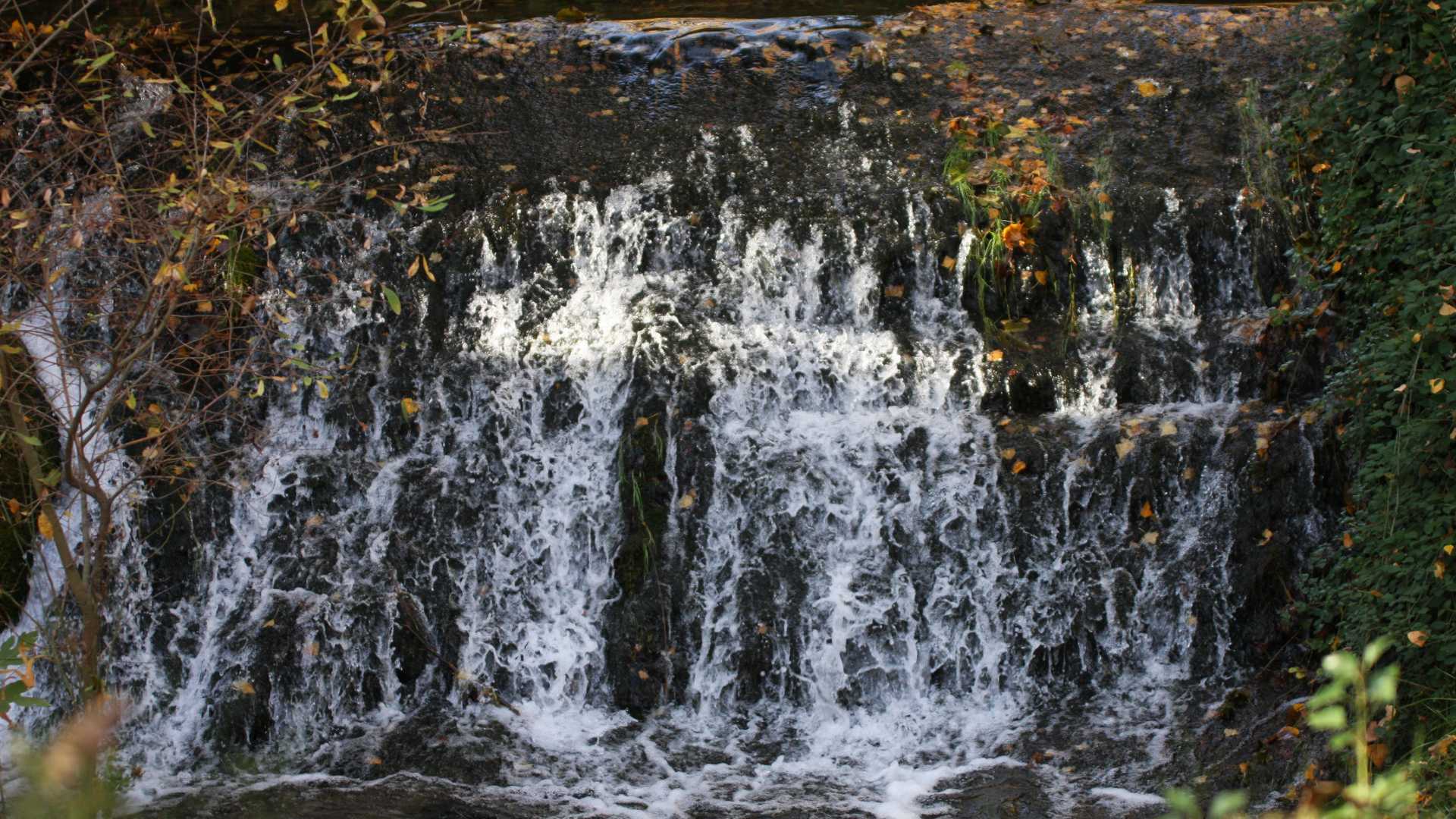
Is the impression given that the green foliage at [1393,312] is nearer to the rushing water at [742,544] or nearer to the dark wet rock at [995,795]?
the rushing water at [742,544]

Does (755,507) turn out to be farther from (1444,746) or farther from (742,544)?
(1444,746)

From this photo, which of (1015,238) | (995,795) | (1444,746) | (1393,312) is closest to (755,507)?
(995,795)

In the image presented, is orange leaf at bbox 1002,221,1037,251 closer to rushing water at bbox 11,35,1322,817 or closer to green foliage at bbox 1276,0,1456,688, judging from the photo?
rushing water at bbox 11,35,1322,817

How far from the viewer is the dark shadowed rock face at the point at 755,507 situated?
6.51m

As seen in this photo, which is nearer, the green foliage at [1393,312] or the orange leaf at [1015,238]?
the green foliage at [1393,312]

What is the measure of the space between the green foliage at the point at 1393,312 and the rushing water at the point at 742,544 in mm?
1108

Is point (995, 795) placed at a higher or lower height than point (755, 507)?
lower

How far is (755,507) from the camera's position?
Result: 23.4 ft

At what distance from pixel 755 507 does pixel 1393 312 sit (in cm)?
320

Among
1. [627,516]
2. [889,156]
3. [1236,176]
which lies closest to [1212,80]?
[1236,176]

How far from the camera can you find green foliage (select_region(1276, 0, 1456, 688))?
4918mm

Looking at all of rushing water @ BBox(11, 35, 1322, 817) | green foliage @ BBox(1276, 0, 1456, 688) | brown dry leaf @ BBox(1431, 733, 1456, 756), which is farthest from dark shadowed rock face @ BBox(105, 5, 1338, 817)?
brown dry leaf @ BBox(1431, 733, 1456, 756)

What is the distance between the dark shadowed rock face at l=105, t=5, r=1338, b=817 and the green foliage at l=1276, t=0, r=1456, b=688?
2.78 feet

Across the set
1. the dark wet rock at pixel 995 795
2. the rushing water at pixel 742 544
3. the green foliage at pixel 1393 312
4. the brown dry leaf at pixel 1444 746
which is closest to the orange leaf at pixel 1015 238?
the rushing water at pixel 742 544
